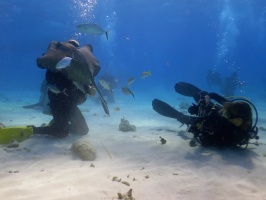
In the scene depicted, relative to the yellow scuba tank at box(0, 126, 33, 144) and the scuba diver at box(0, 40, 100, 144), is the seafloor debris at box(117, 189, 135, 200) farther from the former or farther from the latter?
the yellow scuba tank at box(0, 126, 33, 144)

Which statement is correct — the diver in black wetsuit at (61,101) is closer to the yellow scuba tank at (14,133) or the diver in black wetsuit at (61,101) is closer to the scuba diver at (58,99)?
the scuba diver at (58,99)

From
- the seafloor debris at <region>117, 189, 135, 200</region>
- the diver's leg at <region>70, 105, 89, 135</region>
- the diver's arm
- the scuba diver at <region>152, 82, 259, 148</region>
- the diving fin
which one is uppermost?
the diver's arm

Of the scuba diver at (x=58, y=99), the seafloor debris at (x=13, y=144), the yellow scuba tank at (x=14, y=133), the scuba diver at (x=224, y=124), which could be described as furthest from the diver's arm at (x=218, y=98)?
the seafloor debris at (x=13, y=144)

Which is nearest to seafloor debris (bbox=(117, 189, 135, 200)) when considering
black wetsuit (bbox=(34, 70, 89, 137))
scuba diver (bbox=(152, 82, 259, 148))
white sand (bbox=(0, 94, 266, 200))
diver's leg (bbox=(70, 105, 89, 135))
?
white sand (bbox=(0, 94, 266, 200))

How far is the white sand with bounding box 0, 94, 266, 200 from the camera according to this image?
397cm

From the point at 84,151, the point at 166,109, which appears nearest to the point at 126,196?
the point at 84,151

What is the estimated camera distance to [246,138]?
609 cm

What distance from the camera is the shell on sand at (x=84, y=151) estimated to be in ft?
18.3

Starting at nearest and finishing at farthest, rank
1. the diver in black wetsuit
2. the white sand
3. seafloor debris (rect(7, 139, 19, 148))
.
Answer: the white sand → seafloor debris (rect(7, 139, 19, 148)) → the diver in black wetsuit

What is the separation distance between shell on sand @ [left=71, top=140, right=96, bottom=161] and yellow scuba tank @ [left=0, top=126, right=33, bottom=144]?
65.1 inches

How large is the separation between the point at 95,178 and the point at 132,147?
231 cm

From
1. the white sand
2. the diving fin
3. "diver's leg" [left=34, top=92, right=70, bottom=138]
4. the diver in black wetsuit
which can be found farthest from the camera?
the diving fin

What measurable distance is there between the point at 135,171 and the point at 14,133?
347 cm

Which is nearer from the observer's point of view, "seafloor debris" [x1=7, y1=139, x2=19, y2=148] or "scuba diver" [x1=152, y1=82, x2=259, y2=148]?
"scuba diver" [x1=152, y1=82, x2=259, y2=148]
